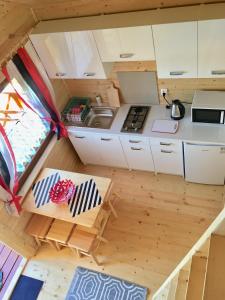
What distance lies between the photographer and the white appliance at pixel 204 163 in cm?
282

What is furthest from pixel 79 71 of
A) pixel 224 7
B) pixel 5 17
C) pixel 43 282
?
pixel 43 282

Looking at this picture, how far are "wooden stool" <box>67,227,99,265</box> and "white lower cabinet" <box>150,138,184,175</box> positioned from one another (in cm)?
118

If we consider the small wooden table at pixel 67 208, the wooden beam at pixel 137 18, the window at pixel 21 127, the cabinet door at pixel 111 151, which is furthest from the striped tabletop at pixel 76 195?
the wooden beam at pixel 137 18

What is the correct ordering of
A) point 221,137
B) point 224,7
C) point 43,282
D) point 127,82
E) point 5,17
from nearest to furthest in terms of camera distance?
point 224,7, point 5,17, point 221,137, point 43,282, point 127,82

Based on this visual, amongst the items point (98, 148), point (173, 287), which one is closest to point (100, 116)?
point (98, 148)

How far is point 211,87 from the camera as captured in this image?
2.91 m

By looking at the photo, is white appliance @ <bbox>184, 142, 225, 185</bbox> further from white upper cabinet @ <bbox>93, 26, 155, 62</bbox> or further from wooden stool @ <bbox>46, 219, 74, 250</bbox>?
wooden stool @ <bbox>46, 219, 74, 250</bbox>

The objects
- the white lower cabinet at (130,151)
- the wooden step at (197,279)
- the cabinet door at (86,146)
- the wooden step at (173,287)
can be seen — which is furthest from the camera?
the cabinet door at (86,146)

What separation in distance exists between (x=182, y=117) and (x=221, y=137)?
0.50 meters

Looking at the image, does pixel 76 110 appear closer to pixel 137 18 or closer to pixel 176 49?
pixel 137 18

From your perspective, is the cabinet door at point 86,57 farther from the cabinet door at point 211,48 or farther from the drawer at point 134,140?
the cabinet door at point 211,48

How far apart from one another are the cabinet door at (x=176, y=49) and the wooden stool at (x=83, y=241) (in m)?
1.83

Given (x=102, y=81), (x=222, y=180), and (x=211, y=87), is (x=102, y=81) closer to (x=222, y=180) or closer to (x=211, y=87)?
(x=211, y=87)

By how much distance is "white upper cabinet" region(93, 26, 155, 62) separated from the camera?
236 cm
